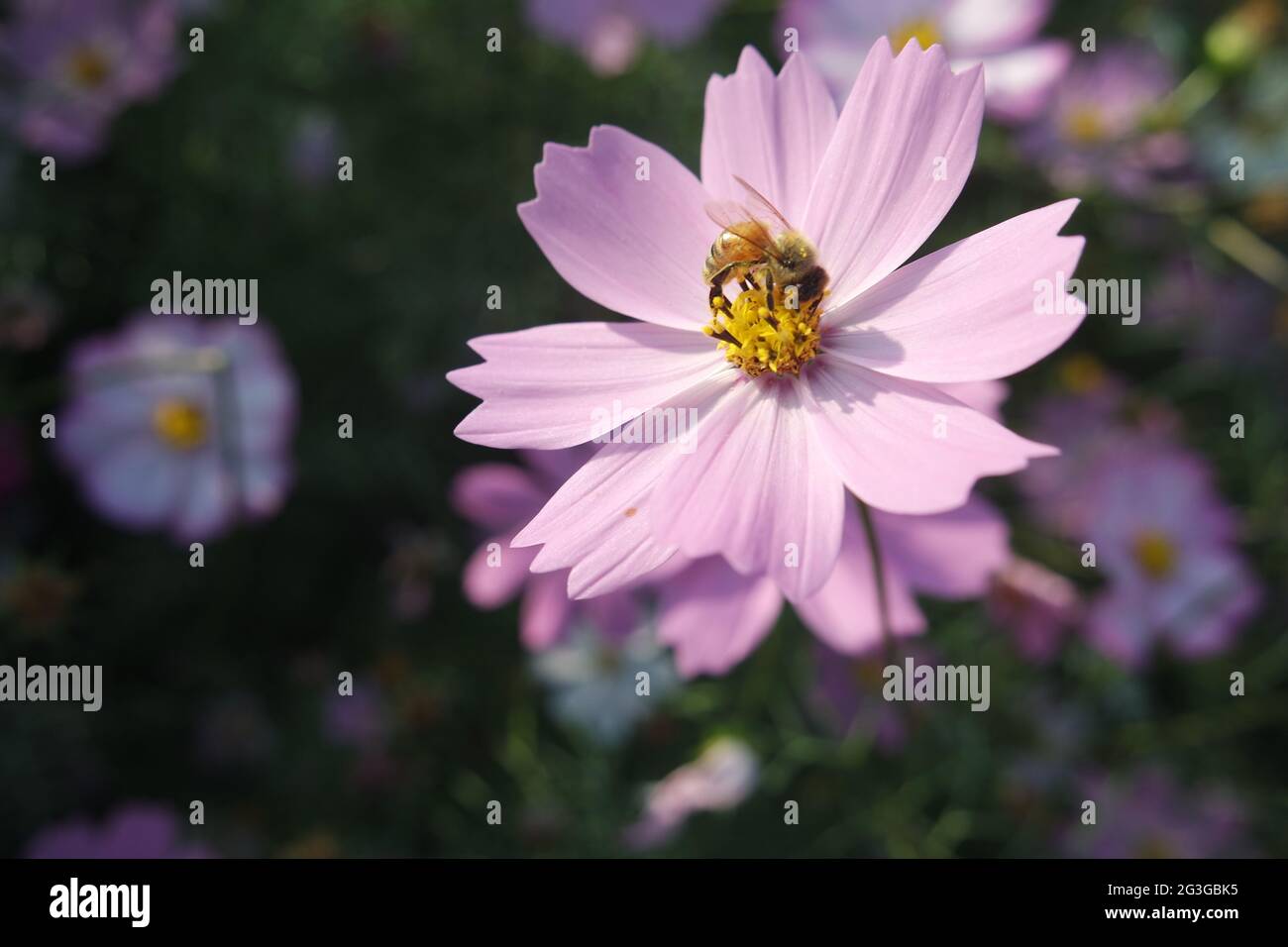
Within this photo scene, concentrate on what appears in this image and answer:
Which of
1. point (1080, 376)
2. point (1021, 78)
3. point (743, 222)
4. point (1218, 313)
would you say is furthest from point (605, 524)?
point (1218, 313)

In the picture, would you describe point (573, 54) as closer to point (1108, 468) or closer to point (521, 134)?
Result: point (521, 134)

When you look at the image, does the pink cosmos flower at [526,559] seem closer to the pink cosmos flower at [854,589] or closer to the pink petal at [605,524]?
the pink cosmos flower at [854,589]

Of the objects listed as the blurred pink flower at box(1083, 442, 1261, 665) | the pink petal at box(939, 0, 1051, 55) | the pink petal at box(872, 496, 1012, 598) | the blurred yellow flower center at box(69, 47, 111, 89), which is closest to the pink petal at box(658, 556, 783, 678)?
the pink petal at box(872, 496, 1012, 598)

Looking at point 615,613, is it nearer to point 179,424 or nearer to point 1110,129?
point 179,424

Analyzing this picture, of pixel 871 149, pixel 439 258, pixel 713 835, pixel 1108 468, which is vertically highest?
pixel 439 258
